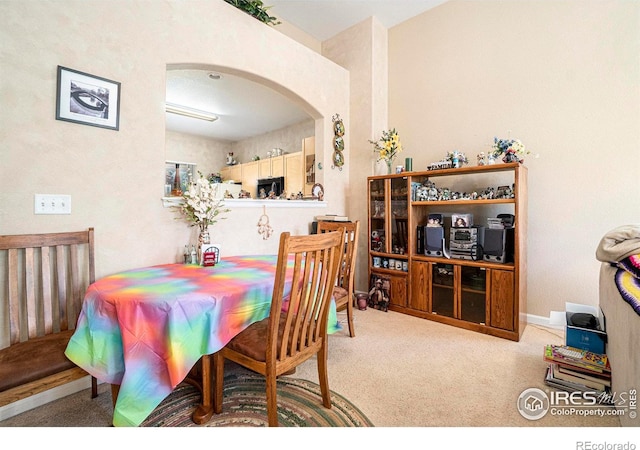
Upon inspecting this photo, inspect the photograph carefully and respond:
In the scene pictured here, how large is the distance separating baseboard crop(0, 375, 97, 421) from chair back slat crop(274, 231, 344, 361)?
1.30 meters

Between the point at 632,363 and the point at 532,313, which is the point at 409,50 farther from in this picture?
the point at 632,363

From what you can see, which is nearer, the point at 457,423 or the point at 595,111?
the point at 457,423

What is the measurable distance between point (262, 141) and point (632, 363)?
6.51m

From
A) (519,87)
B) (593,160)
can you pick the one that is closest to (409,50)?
(519,87)

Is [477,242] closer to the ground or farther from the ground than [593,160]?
closer to the ground

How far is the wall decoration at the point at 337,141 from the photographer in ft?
12.0

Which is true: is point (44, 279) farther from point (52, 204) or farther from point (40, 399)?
point (40, 399)

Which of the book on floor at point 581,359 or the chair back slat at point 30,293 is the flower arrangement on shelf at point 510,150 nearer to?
the book on floor at point 581,359

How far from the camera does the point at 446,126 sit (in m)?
3.34

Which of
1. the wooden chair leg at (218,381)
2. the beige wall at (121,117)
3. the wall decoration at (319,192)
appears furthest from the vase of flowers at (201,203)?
the wall decoration at (319,192)

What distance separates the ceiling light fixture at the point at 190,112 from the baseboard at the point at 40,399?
424cm

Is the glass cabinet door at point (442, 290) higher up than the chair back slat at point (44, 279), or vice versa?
the chair back slat at point (44, 279)

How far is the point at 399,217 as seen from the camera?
126 inches

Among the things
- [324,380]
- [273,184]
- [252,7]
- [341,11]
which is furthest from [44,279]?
[273,184]
